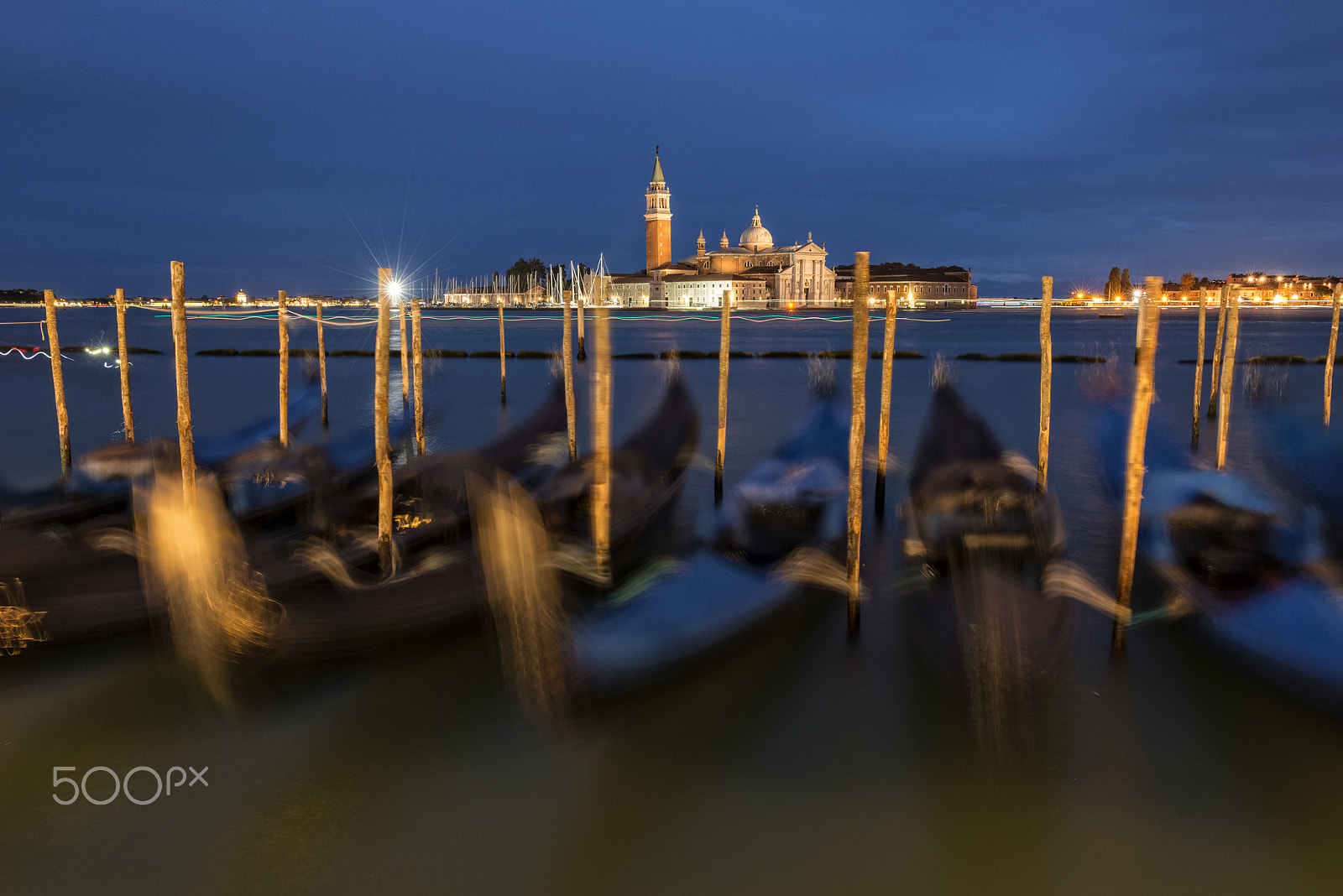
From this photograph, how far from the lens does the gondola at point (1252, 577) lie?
12.1ft

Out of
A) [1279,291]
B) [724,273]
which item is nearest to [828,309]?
[724,273]

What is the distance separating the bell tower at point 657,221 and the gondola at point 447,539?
216ft

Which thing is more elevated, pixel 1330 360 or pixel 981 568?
pixel 1330 360

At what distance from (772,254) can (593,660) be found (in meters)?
69.5

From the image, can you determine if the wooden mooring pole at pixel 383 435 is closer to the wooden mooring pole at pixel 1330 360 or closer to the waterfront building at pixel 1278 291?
the wooden mooring pole at pixel 1330 360

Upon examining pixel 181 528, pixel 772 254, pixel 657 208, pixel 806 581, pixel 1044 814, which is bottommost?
pixel 1044 814

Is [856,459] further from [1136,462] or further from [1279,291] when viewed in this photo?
[1279,291]

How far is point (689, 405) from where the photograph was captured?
9023mm

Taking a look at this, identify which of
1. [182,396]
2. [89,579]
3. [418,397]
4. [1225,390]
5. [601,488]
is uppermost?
[182,396]

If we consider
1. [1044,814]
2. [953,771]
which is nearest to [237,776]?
[953,771]

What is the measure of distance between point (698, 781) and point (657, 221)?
72.6m

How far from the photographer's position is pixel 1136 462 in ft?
13.6

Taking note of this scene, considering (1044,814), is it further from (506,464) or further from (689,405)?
(689,405)

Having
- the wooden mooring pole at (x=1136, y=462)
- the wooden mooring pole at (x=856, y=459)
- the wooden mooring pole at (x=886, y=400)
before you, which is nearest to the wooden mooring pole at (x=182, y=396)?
the wooden mooring pole at (x=856, y=459)
